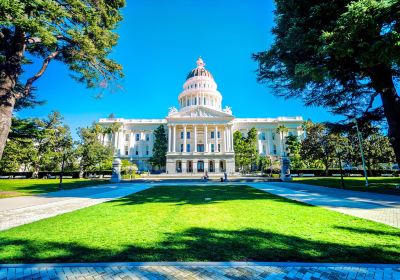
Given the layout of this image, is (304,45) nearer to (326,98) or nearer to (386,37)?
(386,37)

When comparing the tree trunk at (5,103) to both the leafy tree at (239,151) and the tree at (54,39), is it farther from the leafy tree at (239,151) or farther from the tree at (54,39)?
the leafy tree at (239,151)

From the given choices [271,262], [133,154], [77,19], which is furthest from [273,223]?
[133,154]

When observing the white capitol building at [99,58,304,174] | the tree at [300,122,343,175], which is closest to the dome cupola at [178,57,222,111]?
the white capitol building at [99,58,304,174]

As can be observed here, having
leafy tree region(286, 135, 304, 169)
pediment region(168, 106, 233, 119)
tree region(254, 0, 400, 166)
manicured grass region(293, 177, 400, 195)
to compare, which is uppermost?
pediment region(168, 106, 233, 119)

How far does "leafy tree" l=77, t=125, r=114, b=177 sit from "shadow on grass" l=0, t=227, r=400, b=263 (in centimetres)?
3728

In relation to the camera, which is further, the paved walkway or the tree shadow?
the tree shadow

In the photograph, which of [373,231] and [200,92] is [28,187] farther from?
[200,92]

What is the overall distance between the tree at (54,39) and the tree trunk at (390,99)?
15647mm

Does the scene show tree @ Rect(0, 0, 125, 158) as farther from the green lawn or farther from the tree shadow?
the tree shadow

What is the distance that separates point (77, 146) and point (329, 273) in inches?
1743

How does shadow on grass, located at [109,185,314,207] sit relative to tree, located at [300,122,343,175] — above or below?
below

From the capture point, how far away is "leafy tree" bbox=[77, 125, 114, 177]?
3772cm

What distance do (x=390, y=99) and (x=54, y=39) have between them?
18344 mm

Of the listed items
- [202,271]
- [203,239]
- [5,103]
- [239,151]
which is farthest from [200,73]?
[202,271]
